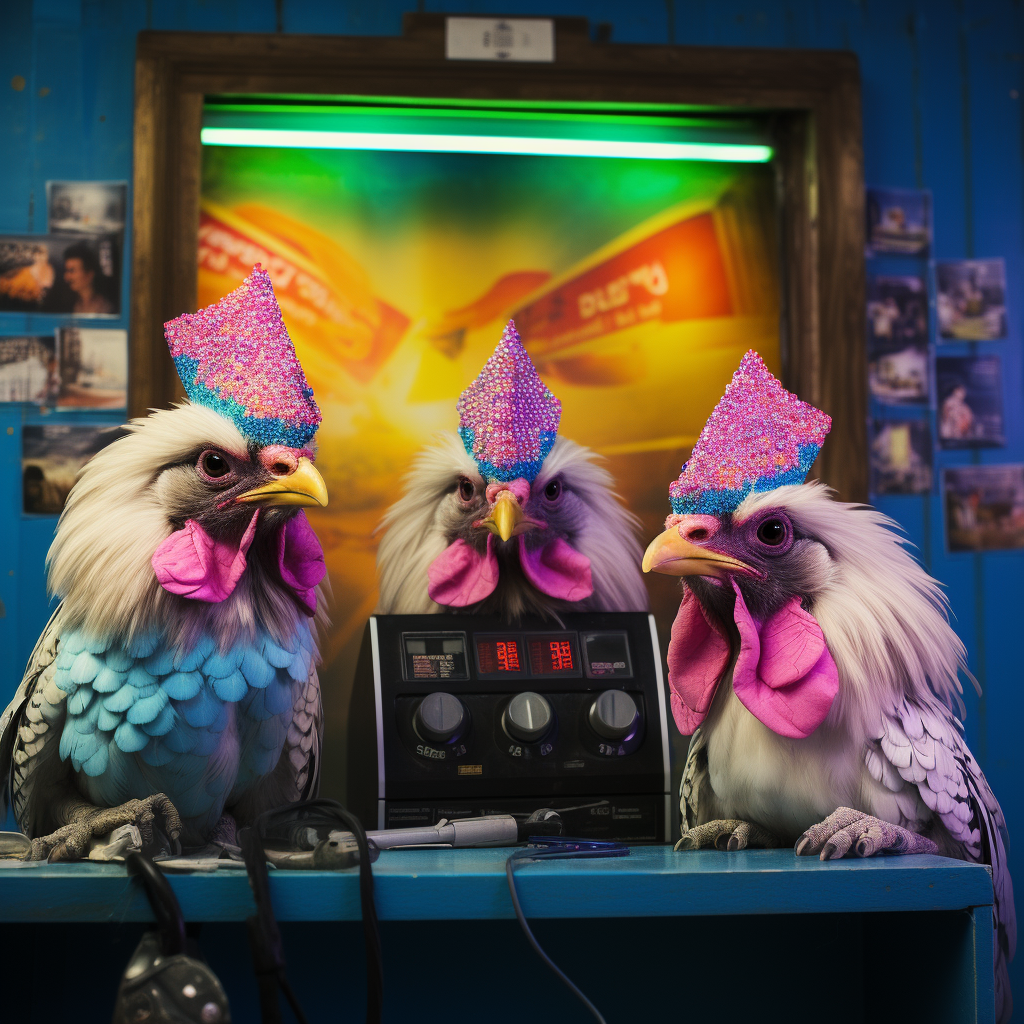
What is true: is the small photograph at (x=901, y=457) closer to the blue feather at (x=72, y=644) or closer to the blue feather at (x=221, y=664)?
the blue feather at (x=221, y=664)

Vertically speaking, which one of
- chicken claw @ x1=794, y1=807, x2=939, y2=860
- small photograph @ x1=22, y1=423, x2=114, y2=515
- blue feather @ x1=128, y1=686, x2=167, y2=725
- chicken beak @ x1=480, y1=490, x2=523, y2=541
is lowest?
chicken claw @ x1=794, y1=807, x2=939, y2=860

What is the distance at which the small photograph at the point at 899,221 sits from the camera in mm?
1834

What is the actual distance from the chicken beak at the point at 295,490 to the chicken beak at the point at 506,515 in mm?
294

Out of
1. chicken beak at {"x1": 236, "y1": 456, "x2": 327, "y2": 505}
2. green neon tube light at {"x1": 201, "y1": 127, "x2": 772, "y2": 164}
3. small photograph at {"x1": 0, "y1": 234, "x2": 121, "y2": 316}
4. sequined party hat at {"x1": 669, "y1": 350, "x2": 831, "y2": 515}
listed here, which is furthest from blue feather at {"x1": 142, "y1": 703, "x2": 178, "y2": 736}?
green neon tube light at {"x1": 201, "y1": 127, "x2": 772, "y2": 164}

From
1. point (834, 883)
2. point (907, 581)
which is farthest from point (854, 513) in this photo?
point (834, 883)

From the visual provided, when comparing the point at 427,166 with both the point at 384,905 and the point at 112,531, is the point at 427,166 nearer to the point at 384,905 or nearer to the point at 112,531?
the point at 112,531

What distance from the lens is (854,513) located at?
1223 millimetres

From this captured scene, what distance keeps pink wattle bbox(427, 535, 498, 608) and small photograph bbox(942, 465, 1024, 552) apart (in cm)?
90

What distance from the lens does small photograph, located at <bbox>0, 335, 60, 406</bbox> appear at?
5.50ft

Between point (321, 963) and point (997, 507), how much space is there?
4.47 feet

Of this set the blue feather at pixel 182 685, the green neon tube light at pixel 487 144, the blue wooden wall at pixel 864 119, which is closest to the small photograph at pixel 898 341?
the blue wooden wall at pixel 864 119

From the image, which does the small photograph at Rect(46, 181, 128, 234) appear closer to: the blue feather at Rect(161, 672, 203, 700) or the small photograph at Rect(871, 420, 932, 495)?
the blue feather at Rect(161, 672, 203, 700)

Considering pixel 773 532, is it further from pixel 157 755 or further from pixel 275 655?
pixel 157 755

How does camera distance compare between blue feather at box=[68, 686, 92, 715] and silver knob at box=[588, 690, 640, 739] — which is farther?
silver knob at box=[588, 690, 640, 739]
